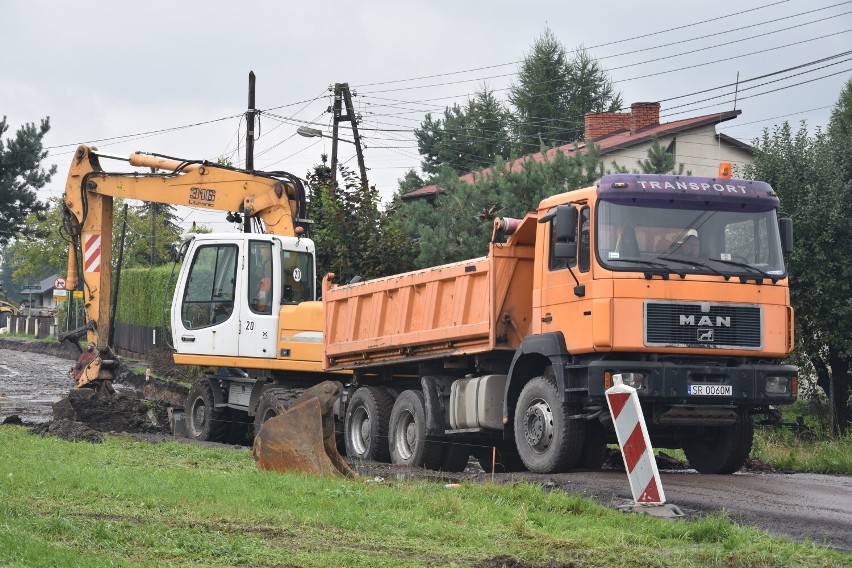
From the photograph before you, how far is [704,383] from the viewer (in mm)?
13531

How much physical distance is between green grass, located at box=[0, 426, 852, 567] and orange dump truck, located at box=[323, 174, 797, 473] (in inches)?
91.6

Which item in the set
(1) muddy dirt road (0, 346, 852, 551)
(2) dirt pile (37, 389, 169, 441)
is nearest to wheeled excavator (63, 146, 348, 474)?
(2) dirt pile (37, 389, 169, 441)

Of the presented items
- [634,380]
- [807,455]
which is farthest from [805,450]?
[634,380]

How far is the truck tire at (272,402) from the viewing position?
1909cm

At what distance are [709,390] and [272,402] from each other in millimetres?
7731

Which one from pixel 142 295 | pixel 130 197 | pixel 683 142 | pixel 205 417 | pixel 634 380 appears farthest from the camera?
pixel 142 295

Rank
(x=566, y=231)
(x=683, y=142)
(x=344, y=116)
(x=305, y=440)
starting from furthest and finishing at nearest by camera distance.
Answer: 1. (x=683, y=142)
2. (x=344, y=116)
3. (x=566, y=231)
4. (x=305, y=440)

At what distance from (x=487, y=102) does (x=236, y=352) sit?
181 feet

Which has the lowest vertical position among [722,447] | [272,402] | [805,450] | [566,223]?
[805,450]

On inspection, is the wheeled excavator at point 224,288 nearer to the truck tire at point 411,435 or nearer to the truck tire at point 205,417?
the truck tire at point 205,417

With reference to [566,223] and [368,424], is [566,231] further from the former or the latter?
[368,424]

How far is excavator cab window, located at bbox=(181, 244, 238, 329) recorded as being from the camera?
21.0 metres

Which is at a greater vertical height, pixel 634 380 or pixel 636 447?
pixel 634 380

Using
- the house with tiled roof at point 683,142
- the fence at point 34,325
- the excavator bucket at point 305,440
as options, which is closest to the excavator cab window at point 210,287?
the excavator bucket at point 305,440
